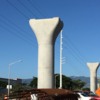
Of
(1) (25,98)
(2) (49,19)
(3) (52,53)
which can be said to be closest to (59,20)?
(2) (49,19)

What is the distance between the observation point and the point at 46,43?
38.8 metres

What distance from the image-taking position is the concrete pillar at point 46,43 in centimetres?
3800

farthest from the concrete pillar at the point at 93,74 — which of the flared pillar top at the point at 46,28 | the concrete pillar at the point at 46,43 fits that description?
the flared pillar top at the point at 46,28

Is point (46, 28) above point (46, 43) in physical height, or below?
above

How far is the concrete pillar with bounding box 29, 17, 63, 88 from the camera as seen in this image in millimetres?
38000

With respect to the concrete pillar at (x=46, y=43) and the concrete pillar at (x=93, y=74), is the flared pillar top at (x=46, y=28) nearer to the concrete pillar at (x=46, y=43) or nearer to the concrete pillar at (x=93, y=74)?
the concrete pillar at (x=46, y=43)

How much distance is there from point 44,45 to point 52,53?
1240 millimetres

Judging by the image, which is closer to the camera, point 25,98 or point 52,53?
point 25,98

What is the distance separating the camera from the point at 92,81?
103 metres

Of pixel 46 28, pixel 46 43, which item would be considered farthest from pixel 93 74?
pixel 46 28

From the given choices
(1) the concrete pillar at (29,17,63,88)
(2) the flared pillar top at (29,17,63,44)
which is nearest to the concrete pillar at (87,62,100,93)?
(1) the concrete pillar at (29,17,63,88)

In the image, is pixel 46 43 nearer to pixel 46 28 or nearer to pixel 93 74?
pixel 46 28

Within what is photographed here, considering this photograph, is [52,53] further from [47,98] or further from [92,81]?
[92,81]

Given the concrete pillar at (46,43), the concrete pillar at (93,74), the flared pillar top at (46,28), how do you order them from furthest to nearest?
the concrete pillar at (93,74) → the concrete pillar at (46,43) → the flared pillar top at (46,28)
